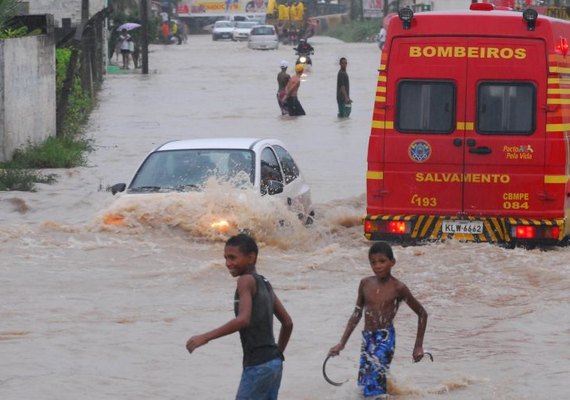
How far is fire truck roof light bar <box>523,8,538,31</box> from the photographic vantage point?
13.3m

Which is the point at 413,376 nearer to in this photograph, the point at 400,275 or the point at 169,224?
the point at 400,275

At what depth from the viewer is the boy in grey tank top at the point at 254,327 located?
278 inches

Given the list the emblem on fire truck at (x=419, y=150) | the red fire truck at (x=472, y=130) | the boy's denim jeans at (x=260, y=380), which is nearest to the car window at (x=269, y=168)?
the red fire truck at (x=472, y=130)

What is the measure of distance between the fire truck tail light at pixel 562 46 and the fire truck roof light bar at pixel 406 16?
147cm

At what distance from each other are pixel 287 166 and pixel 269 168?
846 mm

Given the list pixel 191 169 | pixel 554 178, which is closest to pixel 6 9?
pixel 191 169

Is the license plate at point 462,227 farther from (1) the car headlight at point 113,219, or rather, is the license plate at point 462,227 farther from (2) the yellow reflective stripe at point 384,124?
(1) the car headlight at point 113,219

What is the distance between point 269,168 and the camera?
51.0 ft

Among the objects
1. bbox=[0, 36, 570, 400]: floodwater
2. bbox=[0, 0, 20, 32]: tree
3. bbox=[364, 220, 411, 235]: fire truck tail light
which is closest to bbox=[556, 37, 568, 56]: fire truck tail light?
bbox=[0, 36, 570, 400]: floodwater

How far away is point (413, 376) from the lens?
10070 millimetres

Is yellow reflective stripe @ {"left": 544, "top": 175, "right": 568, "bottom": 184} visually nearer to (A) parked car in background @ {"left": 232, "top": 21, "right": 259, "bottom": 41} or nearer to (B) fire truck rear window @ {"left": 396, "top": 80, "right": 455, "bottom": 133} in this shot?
(B) fire truck rear window @ {"left": 396, "top": 80, "right": 455, "bottom": 133}

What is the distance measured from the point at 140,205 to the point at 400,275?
299 cm

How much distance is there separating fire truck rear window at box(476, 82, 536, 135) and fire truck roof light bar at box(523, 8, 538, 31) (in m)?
0.59

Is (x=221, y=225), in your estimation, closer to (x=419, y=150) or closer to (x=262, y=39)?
(x=419, y=150)
